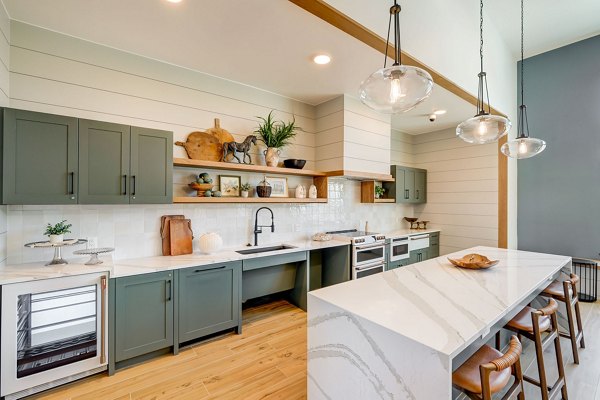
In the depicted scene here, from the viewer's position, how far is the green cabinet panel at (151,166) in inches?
93.8

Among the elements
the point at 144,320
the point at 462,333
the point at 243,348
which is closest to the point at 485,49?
the point at 462,333

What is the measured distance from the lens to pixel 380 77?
1.48 m

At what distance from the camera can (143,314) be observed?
2.28 m

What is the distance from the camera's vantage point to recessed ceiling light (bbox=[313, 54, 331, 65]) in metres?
2.64

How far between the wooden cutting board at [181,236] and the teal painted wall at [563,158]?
17.0 feet

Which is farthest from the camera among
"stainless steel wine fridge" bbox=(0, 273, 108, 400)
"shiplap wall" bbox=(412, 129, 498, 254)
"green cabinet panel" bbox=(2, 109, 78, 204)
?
"shiplap wall" bbox=(412, 129, 498, 254)

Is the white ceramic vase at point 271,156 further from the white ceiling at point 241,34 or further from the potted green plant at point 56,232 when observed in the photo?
the potted green plant at point 56,232

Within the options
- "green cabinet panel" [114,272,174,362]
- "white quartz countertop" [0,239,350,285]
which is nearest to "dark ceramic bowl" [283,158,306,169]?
"white quartz countertop" [0,239,350,285]

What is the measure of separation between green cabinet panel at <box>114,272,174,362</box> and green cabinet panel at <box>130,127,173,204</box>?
69 centimetres

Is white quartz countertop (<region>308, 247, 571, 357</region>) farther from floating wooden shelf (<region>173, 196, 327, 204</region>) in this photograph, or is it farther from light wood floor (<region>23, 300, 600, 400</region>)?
floating wooden shelf (<region>173, 196, 327, 204</region>)

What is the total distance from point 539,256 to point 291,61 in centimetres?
324

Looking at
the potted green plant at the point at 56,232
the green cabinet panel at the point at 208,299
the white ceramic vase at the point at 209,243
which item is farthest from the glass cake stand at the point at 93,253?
the white ceramic vase at the point at 209,243

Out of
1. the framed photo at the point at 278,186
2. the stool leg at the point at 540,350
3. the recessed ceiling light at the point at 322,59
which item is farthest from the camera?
the framed photo at the point at 278,186

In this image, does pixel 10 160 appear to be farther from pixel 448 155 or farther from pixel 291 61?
pixel 448 155
